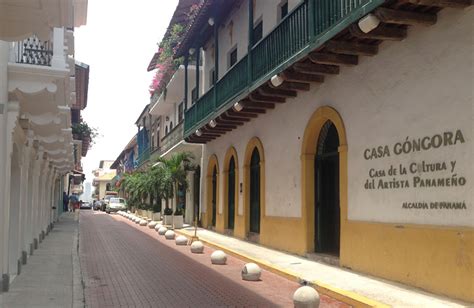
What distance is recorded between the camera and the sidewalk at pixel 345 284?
7653 mm

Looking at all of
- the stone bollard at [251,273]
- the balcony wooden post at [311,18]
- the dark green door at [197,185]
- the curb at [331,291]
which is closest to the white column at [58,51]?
the balcony wooden post at [311,18]

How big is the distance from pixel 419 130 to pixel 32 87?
6.64 m

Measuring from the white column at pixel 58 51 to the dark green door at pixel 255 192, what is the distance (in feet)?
28.1

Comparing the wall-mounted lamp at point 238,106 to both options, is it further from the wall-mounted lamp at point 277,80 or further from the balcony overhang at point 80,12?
the balcony overhang at point 80,12

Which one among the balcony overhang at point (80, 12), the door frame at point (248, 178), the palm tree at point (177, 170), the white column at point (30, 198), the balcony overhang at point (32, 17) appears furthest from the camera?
the palm tree at point (177, 170)

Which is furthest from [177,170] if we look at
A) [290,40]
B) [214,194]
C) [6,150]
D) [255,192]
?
[6,150]

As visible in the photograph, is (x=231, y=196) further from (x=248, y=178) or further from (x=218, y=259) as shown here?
(x=218, y=259)

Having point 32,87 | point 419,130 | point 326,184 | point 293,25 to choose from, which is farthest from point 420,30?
point 32,87

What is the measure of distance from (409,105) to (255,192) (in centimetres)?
906

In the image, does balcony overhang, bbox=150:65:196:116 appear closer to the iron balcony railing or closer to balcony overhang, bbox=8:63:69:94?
the iron balcony railing

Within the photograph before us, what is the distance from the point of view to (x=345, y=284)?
9.12 meters

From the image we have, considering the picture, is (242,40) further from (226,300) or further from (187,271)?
(226,300)

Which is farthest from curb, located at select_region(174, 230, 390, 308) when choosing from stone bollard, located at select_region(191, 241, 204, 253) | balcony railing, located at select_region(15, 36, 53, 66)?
balcony railing, located at select_region(15, 36, 53, 66)

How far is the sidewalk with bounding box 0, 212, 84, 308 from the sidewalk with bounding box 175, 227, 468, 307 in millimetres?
3882
